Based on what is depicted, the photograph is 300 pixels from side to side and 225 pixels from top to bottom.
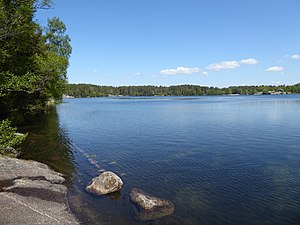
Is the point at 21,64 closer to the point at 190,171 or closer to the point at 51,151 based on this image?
the point at 51,151

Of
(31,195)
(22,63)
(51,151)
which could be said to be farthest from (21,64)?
(31,195)

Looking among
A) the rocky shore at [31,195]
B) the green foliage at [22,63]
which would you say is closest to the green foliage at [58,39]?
the green foliage at [22,63]

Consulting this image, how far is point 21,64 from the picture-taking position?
98.2 feet

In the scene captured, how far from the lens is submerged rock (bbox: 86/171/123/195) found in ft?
52.2

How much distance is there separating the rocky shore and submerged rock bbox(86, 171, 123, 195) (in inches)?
72.3

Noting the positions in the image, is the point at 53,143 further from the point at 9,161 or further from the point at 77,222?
the point at 77,222

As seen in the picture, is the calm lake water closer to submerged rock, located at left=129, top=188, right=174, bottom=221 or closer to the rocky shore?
submerged rock, located at left=129, top=188, right=174, bottom=221

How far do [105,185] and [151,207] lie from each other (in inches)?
151

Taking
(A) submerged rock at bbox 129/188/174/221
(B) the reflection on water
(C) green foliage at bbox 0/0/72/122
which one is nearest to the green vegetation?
(C) green foliage at bbox 0/0/72/122

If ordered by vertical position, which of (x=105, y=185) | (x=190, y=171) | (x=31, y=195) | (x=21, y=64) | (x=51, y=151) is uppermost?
(x=21, y=64)

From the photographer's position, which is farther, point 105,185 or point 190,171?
point 190,171

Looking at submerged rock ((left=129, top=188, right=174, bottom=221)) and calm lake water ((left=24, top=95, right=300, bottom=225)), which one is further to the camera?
calm lake water ((left=24, top=95, right=300, bottom=225))

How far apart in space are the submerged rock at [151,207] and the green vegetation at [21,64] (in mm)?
9684

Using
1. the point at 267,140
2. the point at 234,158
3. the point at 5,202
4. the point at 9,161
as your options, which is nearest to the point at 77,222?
the point at 5,202
